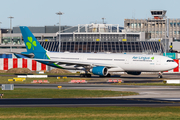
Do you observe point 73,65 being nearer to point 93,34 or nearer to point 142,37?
point 93,34

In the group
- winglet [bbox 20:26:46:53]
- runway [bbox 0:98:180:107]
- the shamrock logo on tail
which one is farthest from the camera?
the shamrock logo on tail

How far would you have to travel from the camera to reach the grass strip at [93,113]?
83.2 ft

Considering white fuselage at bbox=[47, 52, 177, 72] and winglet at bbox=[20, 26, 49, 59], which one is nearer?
white fuselage at bbox=[47, 52, 177, 72]

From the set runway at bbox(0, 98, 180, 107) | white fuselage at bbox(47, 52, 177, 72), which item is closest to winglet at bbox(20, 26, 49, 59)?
white fuselage at bbox(47, 52, 177, 72)

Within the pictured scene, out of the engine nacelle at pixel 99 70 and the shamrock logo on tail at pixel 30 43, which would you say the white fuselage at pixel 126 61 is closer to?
the engine nacelle at pixel 99 70

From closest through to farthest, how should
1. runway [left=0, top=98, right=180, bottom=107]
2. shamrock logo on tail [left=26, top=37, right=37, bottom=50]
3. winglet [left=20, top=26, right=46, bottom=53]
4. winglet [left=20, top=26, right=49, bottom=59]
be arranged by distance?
runway [left=0, top=98, right=180, bottom=107] → winglet [left=20, top=26, right=49, bottom=59] → winglet [left=20, top=26, right=46, bottom=53] → shamrock logo on tail [left=26, top=37, right=37, bottom=50]

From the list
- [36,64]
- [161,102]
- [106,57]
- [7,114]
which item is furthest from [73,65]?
[7,114]

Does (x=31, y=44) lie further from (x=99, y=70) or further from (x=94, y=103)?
(x=94, y=103)

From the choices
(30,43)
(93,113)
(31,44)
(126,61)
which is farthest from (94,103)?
(30,43)

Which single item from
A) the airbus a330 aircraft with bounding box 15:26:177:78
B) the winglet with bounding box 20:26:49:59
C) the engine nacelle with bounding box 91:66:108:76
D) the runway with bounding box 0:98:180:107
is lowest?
the runway with bounding box 0:98:180:107

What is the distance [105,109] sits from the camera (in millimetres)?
29328

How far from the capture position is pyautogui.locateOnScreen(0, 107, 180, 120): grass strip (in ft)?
83.2

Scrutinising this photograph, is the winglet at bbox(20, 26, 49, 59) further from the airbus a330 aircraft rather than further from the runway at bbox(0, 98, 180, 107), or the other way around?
the runway at bbox(0, 98, 180, 107)

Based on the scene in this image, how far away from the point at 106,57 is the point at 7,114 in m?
48.5
